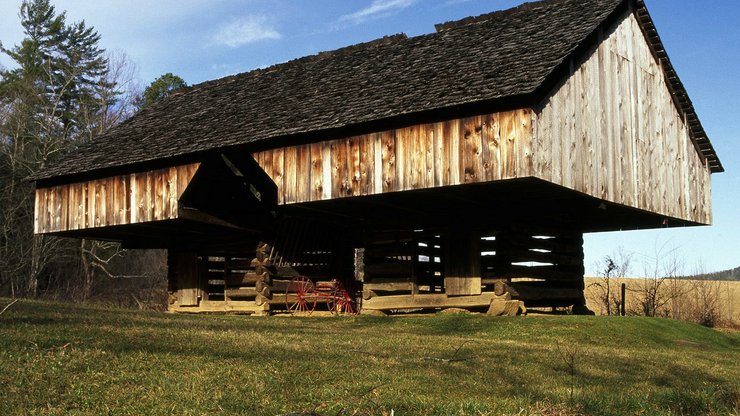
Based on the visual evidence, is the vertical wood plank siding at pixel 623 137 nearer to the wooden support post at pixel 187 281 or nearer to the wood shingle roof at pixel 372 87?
the wood shingle roof at pixel 372 87

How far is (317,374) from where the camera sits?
8734 mm

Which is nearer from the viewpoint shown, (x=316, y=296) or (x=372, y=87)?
(x=372, y=87)

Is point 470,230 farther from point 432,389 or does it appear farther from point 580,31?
point 432,389

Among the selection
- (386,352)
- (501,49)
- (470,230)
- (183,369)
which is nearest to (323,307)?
(470,230)

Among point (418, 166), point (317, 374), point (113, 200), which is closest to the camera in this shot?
point (317, 374)

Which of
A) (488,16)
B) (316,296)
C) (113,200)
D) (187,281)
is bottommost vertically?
(316,296)

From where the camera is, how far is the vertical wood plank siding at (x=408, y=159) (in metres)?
15.3

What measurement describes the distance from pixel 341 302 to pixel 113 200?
6792 millimetres

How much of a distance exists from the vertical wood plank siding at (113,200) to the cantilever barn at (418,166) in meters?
0.05

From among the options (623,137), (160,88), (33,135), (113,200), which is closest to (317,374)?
(623,137)

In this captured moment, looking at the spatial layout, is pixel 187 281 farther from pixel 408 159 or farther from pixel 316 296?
pixel 408 159

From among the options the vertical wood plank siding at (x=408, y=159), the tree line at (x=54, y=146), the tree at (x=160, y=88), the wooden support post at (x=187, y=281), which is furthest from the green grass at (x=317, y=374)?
the tree at (x=160, y=88)

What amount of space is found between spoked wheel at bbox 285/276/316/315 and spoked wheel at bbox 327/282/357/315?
24.2 inches

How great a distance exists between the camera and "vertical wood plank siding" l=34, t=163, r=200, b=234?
821 inches
